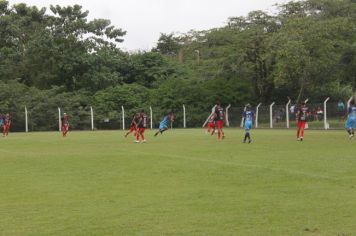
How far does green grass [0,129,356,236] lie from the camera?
8602 mm

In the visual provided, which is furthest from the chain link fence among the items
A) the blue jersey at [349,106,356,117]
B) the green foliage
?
the blue jersey at [349,106,356,117]

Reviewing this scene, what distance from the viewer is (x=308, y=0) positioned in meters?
53.8

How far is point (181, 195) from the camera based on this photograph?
11.5 metres

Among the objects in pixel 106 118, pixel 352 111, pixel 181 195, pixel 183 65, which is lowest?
pixel 181 195

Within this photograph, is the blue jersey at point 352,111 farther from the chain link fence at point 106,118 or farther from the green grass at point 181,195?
the chain link fence at point 106,118

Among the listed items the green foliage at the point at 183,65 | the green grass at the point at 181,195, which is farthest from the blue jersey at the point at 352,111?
the green foliage at the point at 183,65

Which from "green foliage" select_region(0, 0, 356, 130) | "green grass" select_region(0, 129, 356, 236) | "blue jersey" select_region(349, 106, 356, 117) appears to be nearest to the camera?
"green grass" select_region(0, 129, 356, 236)

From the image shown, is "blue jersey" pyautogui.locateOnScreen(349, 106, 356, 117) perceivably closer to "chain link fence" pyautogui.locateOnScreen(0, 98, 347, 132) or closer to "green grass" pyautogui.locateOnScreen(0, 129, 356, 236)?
"green grass" pyautogui.locateOnScreen(0, 129, 356, 236)

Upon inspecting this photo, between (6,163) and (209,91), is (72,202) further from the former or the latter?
(209,91)

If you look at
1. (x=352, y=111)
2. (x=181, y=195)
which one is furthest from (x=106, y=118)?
(x=181, y=195)

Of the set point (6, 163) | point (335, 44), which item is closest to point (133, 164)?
point (6, 163)

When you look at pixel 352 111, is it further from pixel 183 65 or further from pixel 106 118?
pixel 183 65

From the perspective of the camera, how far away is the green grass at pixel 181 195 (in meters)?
8.60

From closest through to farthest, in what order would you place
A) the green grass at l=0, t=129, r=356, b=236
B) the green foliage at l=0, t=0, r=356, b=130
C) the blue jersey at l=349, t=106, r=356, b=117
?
the green grass at l=0, t=129, r=356, b=236 → the blue jersey at l=349, t=106, r=356, b=117 → the green foliage at l=0, t=0, r=356, b=130
